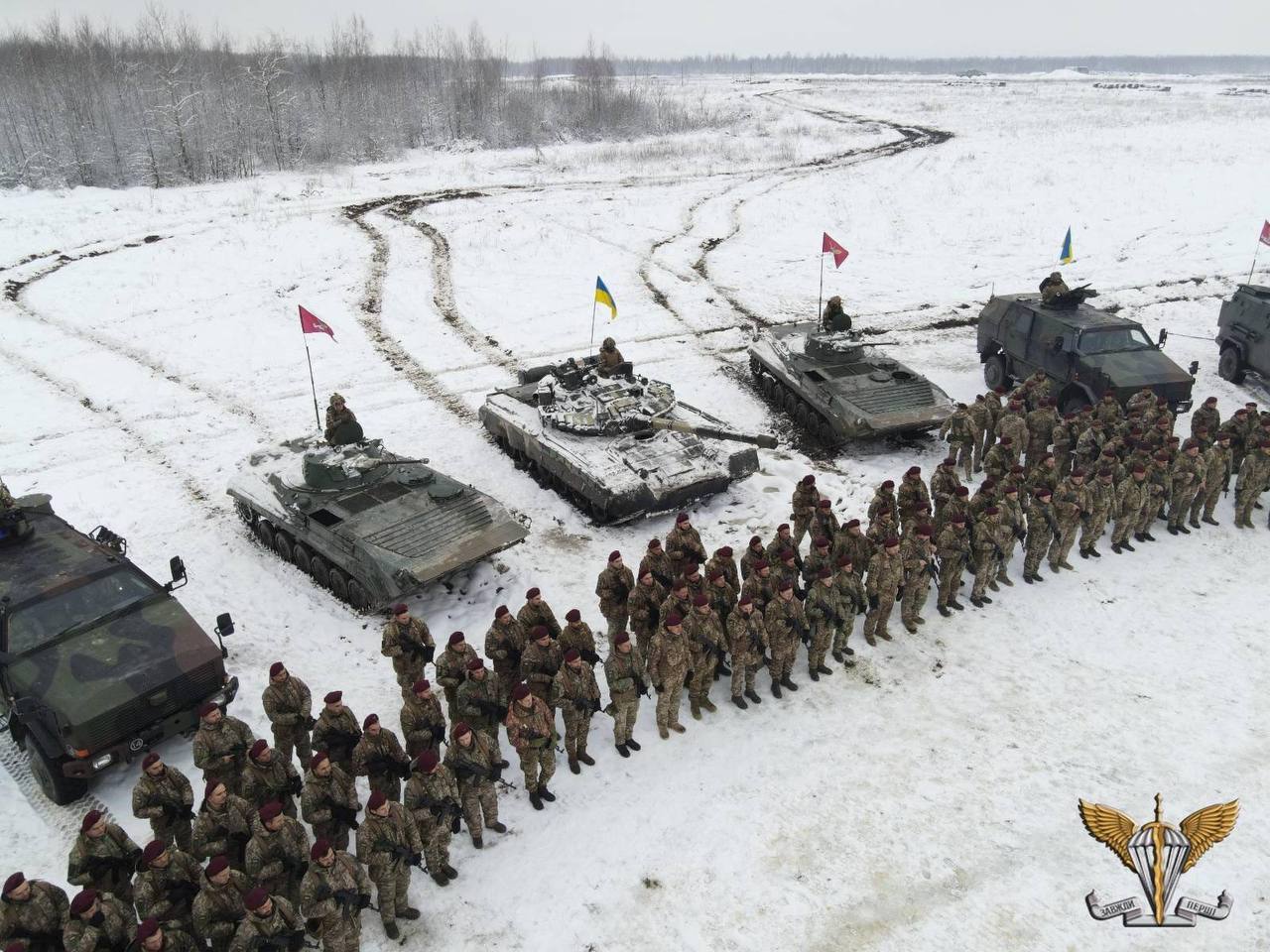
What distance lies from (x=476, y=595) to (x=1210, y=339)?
61.8 feet

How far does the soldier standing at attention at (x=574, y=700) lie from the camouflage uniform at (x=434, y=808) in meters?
1.32

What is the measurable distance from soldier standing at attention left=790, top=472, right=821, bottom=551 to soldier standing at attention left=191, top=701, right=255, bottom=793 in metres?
7.09

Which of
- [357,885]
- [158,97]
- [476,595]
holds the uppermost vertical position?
[158,97]

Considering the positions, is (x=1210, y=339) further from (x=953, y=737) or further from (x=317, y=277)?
(x=317, y=277)

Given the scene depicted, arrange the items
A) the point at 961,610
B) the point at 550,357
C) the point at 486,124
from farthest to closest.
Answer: the point at 486,124 < the point at 550,357 < the point at 961,610

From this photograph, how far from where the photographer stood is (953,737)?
29.0 ft

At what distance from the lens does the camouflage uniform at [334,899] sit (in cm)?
612

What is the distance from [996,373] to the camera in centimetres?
1822

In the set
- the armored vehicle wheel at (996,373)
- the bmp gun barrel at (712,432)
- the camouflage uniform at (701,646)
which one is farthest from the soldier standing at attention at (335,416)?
Result: the armored vehicle wheel at (996,373)

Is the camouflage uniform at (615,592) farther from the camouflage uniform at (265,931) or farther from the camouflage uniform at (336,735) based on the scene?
the camouflage uniform at (265,931)

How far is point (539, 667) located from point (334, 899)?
9.21 ft

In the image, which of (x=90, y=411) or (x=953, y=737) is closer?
(x=953, y=737)

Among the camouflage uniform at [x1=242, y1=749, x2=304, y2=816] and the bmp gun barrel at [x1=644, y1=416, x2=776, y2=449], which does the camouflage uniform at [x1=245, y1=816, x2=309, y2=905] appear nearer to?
the camouflage uniform at [x1=242, y1=749, x2=304, y2=816]

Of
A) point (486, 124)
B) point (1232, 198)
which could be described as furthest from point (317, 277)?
point (486, 124)
